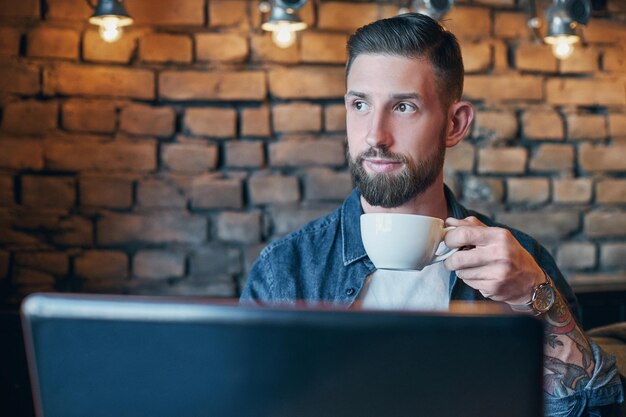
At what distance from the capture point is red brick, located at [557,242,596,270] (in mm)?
2529

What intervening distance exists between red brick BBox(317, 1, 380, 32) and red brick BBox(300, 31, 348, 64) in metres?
0.03

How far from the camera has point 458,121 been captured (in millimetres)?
1514

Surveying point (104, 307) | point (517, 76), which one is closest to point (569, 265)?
point (517, 76)

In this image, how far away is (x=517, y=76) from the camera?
250cm

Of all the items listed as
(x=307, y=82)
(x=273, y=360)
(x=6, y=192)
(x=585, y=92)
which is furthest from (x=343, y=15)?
(x=273, y=360)

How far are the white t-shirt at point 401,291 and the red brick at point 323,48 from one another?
41.8 inches

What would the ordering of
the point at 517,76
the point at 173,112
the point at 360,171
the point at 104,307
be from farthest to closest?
the point at 517,76
the point at 173,112
the point at 360,171
the point at 104,307

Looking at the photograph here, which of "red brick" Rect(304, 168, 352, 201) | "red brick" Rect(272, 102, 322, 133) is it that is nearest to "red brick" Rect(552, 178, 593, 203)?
"red brick" Rect(304, 168, 352, 201)

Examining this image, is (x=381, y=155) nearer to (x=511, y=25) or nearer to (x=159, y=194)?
(x=159, y=194)

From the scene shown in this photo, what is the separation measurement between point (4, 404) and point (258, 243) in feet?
2.50

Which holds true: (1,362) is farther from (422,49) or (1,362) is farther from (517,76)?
(517,76)

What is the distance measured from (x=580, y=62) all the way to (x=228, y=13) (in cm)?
108

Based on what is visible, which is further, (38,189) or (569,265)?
(569,265)

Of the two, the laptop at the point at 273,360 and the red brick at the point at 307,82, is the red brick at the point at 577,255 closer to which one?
the red brick at the point at 307,82
